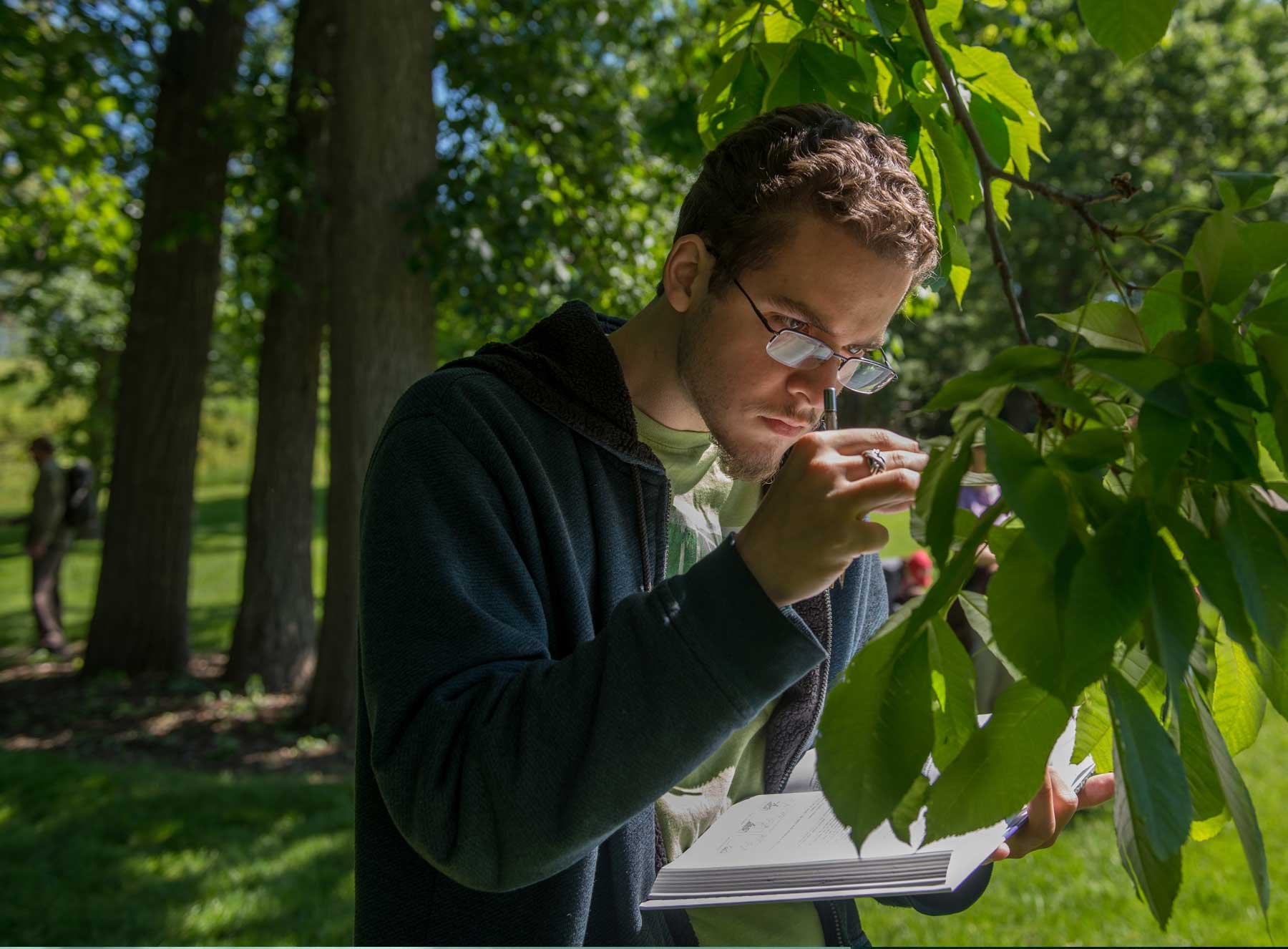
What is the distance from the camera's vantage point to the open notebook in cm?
135

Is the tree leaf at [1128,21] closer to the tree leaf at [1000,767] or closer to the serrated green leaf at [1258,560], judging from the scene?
the serrated green leaf at [1258,560]

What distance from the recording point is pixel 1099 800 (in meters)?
1.67

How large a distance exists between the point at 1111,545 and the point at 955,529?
15cm

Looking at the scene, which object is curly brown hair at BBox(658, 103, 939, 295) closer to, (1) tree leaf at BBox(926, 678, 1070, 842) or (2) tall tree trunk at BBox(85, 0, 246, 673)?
(1) tree leaf at BBox(926, 678, 1070, 842)

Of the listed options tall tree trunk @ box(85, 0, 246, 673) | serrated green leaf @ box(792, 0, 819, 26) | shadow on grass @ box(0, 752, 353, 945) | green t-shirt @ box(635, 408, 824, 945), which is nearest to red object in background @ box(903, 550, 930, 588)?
shadow on grass @ box(0, 752, 353, 945)

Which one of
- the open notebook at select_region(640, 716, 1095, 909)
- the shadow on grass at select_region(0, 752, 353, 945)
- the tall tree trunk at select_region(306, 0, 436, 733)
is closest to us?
the open notebook at select_region(640, 716, 1095, 909)

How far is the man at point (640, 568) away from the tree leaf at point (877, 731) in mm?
189

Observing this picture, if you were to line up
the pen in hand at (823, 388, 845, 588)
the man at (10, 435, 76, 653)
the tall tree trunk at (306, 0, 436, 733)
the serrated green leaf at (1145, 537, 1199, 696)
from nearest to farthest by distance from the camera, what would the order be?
1. the serrated green leaf at (1145, 537, 1199, 696)
2. the pen in hand at (823, 388, 845, 588)
3. the tall tree trunk at (306, 0, 436, 733)
4. the man at (10, 435, 76, 653)

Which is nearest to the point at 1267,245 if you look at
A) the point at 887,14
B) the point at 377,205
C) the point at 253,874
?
the point at 887,14

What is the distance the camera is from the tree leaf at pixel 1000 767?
0.91 metres

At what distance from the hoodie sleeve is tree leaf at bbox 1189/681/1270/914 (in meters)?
0.37

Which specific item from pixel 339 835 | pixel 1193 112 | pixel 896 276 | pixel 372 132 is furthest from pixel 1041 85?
pixel 896 276

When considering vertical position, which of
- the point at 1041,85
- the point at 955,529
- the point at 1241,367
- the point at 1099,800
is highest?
the point at 1041,85

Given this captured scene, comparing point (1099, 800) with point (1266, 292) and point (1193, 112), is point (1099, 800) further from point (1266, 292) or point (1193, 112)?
point (1193, 112)
